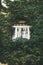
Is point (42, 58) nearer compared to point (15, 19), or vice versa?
point (42, 58)

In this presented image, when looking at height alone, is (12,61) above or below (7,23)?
below

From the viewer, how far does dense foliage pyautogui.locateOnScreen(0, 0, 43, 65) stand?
1667 centimetres

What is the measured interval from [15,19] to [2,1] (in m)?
1.30

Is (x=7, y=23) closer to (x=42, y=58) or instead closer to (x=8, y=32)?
(x=8, y=32)

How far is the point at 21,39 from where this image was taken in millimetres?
17234

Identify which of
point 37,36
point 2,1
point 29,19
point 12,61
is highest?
point 2,1

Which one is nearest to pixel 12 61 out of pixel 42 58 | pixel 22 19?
pixel 42 58

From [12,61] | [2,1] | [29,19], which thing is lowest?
[12,61]

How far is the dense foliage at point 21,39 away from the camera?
54.7 feet

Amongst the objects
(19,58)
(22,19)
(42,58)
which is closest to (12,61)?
(19,58)

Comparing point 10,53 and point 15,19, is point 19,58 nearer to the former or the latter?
point 10,53

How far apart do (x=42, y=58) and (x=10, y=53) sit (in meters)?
1.69

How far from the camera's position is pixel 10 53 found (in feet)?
55.4

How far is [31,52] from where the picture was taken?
16.8 meters
